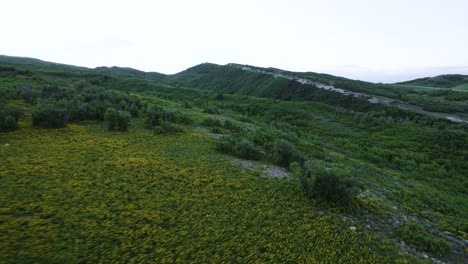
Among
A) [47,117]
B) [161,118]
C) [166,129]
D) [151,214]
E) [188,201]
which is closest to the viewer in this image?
[151,214]

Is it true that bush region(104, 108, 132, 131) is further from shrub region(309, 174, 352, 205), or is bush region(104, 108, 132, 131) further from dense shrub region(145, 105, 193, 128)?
shrub region(309, 174, 352, 205)

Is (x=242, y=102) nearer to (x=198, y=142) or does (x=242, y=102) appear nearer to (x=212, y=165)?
(x=198, y=142)

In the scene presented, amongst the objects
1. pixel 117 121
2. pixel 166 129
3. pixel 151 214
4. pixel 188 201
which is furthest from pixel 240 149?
pixel 117 121

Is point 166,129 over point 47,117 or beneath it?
beneath

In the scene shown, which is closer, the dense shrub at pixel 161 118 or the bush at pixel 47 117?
the bush at pixel 47 117

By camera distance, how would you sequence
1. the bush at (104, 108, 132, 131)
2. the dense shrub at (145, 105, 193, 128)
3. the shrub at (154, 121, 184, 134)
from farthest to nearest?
1. the dense shrub at (145, 105, 193, 128)
2. the shrub at (154, 121, 184, 134)
3. the bush at (104, 108, 132, 131)

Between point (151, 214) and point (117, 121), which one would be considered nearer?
point (151, 214)

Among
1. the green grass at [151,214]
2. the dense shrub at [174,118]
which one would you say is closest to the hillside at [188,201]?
the green grass at [151,214]

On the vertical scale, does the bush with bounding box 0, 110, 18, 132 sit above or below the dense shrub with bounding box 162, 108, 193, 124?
above

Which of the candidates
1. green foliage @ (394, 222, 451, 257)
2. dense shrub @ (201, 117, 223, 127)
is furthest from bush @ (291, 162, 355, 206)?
dense shrub @ (201, 117, 223, 127)

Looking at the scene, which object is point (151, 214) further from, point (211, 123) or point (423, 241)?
point (211, 123)

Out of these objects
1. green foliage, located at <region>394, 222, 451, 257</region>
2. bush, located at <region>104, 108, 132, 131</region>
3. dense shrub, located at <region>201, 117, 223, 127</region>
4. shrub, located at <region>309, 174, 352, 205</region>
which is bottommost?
green foliage, located at <region>394, 222, 451, 257</region>

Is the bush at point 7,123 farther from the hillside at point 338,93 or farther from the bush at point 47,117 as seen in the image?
the hillside at point 338,93

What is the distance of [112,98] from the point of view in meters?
29.0
